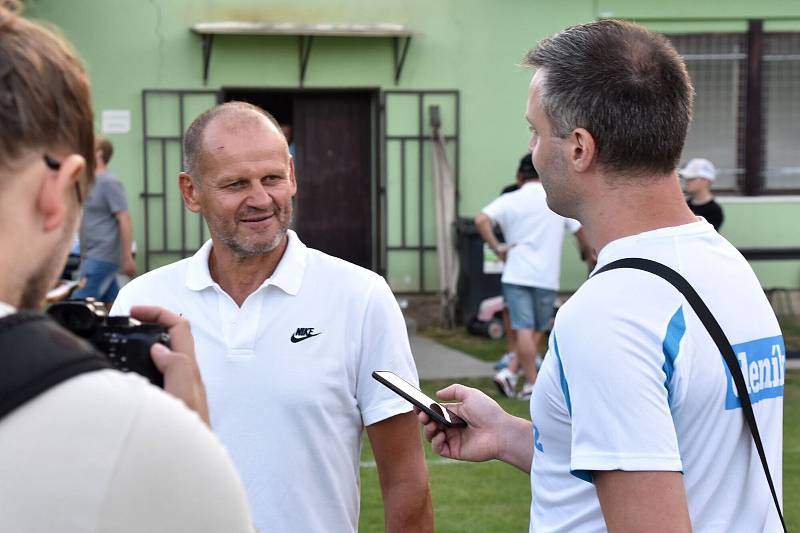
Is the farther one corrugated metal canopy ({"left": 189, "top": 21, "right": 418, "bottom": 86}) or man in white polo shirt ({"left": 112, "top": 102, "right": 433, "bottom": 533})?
corrugated metal canopy ({"left": 189, "top": 21, "right": 418, "bottom": 86})

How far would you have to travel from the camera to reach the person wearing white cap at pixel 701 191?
11.3 metres

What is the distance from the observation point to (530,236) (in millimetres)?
10312

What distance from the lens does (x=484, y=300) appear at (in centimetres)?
1459

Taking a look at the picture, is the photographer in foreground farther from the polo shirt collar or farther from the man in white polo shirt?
the polo shirt collar

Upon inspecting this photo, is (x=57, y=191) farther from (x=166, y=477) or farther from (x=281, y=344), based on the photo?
(x=281, y=344)

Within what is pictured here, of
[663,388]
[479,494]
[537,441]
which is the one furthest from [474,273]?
[663,388]

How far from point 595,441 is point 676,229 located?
1.44 ft

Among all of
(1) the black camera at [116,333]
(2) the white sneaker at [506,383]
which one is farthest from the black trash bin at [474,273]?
(1) the black camera at [116,333]

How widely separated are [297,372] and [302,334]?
12cm

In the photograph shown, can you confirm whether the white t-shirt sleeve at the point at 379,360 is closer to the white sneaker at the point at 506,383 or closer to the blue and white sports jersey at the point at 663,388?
the blue and white sports jersey at the point at 663,388

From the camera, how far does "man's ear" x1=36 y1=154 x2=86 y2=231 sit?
1.47 m

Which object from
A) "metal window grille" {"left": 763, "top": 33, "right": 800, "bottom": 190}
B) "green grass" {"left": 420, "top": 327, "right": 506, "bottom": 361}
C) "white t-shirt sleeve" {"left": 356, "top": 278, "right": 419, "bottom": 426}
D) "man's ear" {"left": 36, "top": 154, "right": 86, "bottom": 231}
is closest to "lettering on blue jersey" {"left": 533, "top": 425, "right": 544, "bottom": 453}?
"white t-shirt sleeve" {"left": 356, "top": 278, "right": 419, "bottom": 426}

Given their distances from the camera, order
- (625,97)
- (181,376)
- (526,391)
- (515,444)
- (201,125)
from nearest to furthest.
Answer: (181,376) → (625,97) → (515,444) → (201,125) → (526,391)

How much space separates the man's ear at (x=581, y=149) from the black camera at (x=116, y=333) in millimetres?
971
